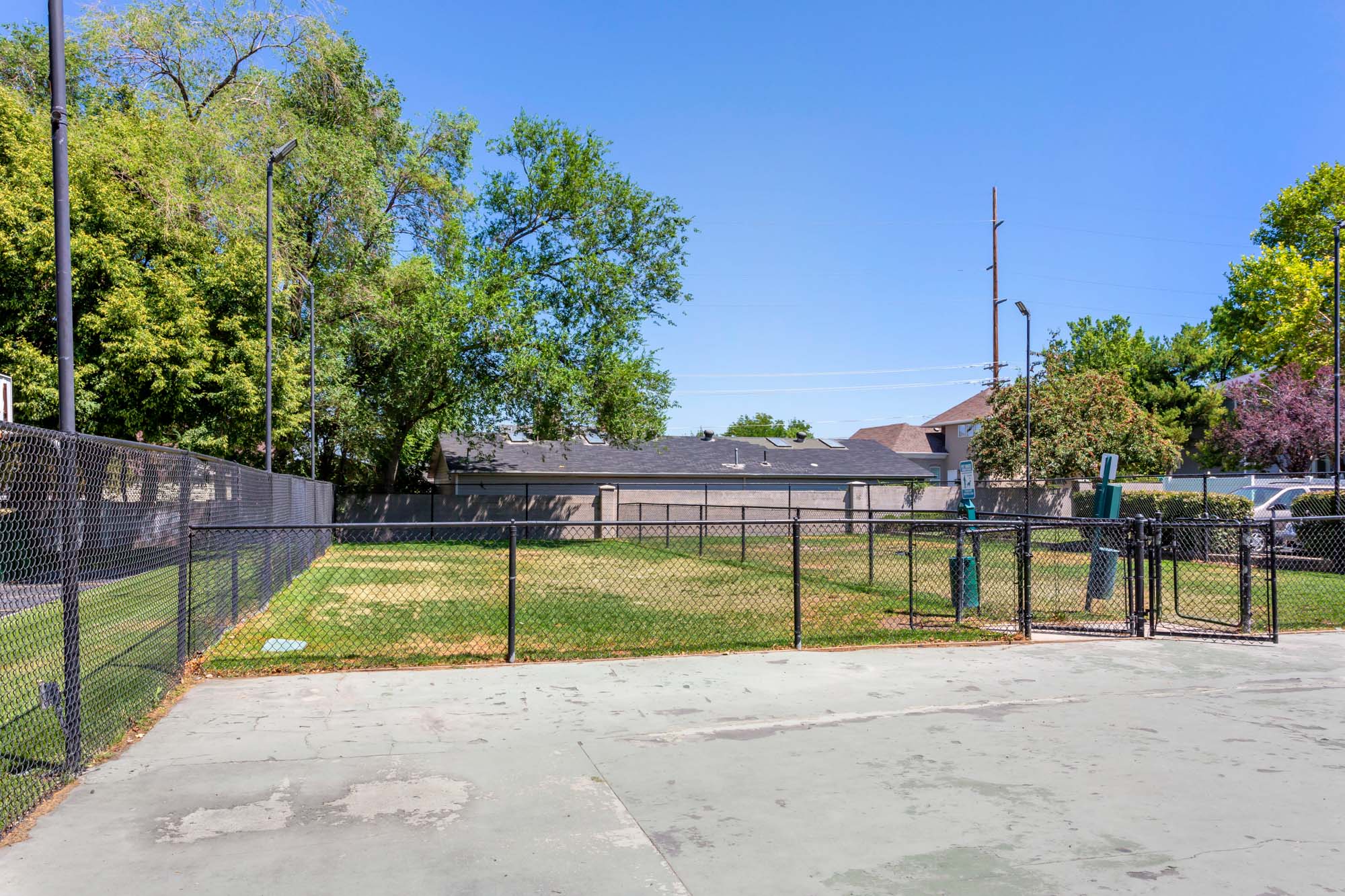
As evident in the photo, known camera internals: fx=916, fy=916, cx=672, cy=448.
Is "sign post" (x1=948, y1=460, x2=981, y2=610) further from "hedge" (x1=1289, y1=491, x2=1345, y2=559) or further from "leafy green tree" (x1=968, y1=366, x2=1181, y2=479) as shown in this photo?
"leafy green tree" (x1=968, y1=366, x2=1181, y2=479)

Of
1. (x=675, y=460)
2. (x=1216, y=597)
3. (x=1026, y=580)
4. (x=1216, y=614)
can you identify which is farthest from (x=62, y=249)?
(x=675, y=460)

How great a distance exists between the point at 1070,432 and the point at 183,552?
36545mm

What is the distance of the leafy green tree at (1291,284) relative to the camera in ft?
118

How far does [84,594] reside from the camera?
19.8ft

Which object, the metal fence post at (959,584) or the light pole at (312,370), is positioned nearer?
the metal fence post at (959,584)

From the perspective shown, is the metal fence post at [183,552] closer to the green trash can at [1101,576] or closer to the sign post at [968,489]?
the sign post at [968,489]

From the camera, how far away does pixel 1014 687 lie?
8250 mm

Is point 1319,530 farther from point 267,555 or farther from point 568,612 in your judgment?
point 267,555

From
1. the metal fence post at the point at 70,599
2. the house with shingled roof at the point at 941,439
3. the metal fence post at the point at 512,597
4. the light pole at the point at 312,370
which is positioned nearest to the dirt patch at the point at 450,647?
the metal fence post at the point at 512,597

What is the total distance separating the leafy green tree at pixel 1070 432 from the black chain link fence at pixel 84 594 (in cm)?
3525

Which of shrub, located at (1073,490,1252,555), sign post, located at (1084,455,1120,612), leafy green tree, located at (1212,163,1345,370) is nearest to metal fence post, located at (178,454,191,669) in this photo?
sign post, located at (1084,455,1120,612)

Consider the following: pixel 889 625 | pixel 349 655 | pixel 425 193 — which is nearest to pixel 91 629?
pixel 349 655

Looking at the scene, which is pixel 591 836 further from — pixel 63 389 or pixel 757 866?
pixel 63 389

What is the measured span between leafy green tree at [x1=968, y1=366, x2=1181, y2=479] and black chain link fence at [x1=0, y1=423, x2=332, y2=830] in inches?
1388
